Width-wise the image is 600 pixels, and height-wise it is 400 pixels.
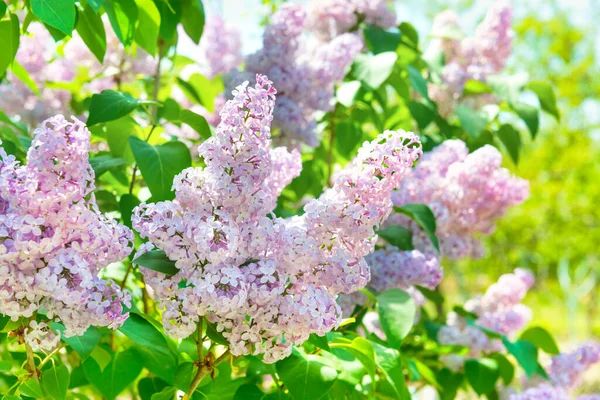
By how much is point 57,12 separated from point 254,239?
1.45ft

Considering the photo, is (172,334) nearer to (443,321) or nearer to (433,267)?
(433,267)

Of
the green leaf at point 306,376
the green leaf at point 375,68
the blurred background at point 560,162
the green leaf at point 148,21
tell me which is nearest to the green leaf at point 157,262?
the green leaf at point 306,376

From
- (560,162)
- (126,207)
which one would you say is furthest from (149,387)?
(560,162)

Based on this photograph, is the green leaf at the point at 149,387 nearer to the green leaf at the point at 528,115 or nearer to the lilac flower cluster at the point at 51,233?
the lilac flower cluster at the point at 51,233

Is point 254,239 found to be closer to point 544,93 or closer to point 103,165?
point 103,165

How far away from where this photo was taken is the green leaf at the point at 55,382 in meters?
0.97

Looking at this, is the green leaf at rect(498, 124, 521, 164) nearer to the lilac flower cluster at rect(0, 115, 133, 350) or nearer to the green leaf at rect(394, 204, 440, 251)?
the green leaf at rect(394, 204, 440, 251)

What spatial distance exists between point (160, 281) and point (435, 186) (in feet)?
2.89

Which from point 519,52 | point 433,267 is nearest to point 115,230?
point 433,267

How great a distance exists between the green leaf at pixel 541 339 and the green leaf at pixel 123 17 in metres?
1.28

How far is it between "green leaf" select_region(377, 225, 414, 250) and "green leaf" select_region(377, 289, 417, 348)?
24 cm

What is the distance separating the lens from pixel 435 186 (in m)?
1.66

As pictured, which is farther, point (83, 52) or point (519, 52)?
point (519, 52)

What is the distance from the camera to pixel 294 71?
1657mm
